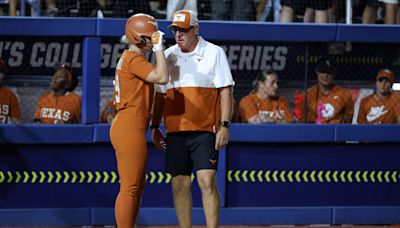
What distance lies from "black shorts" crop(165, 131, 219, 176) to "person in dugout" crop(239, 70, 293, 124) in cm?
214

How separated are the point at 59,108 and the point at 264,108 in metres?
2.12

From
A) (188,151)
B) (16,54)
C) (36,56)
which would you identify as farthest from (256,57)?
(188,151)

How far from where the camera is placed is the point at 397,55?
31.1ft

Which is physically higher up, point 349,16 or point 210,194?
point 349,16

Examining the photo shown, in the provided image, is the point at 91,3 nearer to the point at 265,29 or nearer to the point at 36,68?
the point at 36,68

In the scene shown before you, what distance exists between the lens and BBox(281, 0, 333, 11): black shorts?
9500mm

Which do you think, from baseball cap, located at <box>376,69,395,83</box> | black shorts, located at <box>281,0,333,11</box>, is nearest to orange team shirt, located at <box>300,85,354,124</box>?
baseball cap, located at <box>376,69,395,83</box>

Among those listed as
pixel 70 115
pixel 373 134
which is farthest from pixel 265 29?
pixel 70 115

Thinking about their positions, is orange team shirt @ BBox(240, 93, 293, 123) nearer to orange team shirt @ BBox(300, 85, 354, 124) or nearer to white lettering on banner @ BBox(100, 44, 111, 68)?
orange team shirt @ BBox(300, 85, 354, 124)

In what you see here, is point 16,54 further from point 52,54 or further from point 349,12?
point 349,12

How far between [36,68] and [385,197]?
391 cm

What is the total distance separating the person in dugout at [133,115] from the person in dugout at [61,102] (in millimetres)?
2275

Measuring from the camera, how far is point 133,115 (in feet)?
21.2

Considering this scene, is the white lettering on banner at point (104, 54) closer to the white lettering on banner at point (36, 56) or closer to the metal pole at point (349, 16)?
the white lettering on banner at point (36, 56)
